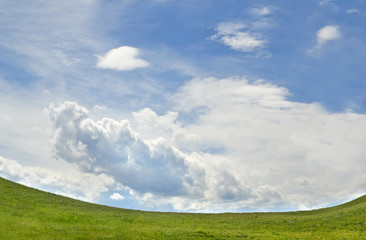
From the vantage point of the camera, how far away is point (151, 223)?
195ft

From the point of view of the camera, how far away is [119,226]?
54.2 m

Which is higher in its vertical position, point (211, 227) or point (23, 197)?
point (23, 197)

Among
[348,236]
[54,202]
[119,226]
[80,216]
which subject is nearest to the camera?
[348,236]

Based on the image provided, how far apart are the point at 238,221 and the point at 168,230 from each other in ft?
62.6

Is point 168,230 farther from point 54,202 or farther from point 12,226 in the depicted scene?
point 54,202

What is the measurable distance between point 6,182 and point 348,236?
6611 centimetres

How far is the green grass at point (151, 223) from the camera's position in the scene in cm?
4800

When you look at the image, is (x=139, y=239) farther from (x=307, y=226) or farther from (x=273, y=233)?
(x=307, y=226)

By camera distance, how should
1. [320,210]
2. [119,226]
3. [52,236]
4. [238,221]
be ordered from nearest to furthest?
[52,236]
[119,226]
[238,221]
[320,210]

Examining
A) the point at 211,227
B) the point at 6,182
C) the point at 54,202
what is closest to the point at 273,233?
the point at 211,227

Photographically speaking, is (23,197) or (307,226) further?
(23,197)

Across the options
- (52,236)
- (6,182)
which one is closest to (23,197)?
(6,182)

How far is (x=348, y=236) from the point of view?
1962 inches

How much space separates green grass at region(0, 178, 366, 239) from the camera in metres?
48.0
